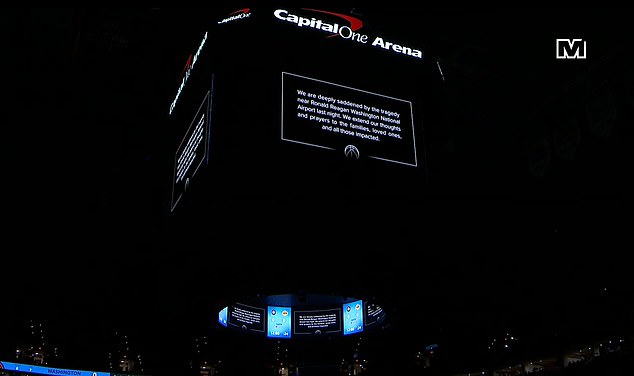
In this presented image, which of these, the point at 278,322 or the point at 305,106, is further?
the point at 278,322

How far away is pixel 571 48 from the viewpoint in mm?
8625

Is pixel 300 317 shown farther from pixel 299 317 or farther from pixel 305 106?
pixel 305 106

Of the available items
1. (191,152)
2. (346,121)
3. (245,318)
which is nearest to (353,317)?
(245,318)

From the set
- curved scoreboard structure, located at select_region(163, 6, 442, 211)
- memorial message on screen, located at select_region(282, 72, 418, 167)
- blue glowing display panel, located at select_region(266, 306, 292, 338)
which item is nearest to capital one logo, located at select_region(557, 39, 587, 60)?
curved scoreboard structure, located at select_region(163, 6, 442, 211)

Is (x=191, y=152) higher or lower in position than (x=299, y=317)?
higher

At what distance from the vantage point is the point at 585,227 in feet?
51.8

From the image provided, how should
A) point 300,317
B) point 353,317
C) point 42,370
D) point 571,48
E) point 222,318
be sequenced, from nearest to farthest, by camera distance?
1. point 571,48
2. point 222,318
3. point 353,317
4. point 300,317
5. point 42,370

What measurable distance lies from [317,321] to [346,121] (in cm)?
504

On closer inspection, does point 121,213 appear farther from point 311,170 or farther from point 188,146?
point 311,170

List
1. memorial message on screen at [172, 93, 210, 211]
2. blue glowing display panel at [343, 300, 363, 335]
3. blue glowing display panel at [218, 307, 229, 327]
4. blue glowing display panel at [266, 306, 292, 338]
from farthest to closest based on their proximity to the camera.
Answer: blue glowing display panel at [266, 306, 292, 338] < blue glowing display panel at [343, 300, 363, 335] < blue glowing display panel at [218, 307, 229, 327] < memorial message on screen at [172, 93, 210, 211]

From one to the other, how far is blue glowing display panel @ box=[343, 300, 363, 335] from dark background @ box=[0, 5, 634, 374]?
71 centimetres

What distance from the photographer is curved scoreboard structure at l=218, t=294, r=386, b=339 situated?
999 cm

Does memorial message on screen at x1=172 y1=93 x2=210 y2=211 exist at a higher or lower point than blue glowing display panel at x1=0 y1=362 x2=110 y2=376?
higher

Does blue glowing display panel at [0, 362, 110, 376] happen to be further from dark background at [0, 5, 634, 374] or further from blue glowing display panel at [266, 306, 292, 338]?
blue glowing display panel at [266, 306, 292, 338]
